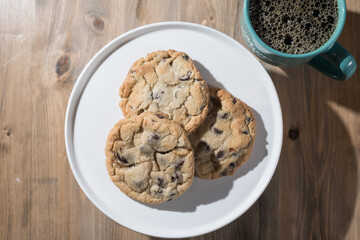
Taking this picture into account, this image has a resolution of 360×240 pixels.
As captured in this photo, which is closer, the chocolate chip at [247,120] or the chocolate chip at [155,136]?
the chocolate chip at [155,136]

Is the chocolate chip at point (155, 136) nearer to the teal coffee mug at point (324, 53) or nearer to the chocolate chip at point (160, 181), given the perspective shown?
the chocolate chip at point (160, 181)

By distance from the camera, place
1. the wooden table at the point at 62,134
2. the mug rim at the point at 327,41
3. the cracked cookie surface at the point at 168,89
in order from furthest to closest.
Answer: the wooden table at the point at 62,134
the cracked cookie surface at the point at 168,89
the mug rim at the point at 327,41

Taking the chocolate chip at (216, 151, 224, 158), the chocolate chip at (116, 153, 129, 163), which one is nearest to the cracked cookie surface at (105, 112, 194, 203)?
the chocolate chip at (116, 153, 129, 163)

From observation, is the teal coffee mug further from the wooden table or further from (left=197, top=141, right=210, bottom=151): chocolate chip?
(left=197, top=141, right=210, bottom=151): chocolate chip

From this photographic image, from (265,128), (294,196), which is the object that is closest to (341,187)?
(294,196)

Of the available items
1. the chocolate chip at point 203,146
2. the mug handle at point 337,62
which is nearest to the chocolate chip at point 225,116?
the chocolate chip at point 203,146

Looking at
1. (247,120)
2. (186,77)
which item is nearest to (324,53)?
(247,120)

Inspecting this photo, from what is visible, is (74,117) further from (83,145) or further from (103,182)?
(103,182)
